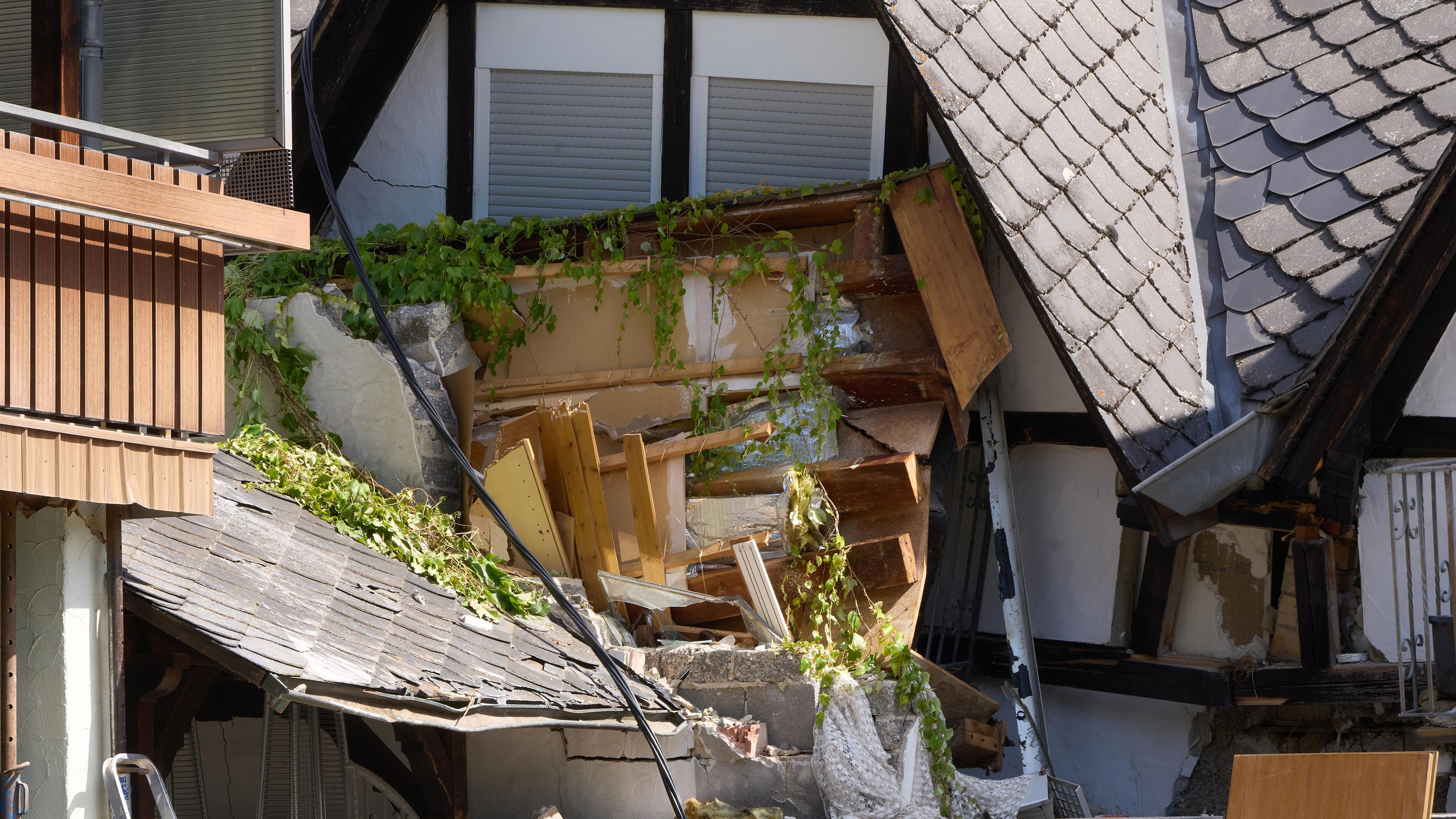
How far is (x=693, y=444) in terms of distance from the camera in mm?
7781

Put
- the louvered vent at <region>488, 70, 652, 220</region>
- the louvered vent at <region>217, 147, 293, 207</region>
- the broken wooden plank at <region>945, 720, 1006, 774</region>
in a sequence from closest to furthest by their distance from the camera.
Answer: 1. the louvered vent at <region>217, 147, 293, 207</region>
2. the broken wooden plank at <region>945, 720, 1006, 774</region>
3. the louvered vent at <region>488, 70, 652, 220</region>

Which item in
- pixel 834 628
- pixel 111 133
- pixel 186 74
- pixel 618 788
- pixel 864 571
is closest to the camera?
pixel 111 133

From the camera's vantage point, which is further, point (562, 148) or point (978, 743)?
point (562, 148)

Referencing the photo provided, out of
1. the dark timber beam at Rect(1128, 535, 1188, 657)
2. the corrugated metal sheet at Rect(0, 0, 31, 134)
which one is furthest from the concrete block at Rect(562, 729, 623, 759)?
the corrugated metal sheet at Rect(0, 0, 31, 134)

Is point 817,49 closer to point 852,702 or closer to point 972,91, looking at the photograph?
point 972,91

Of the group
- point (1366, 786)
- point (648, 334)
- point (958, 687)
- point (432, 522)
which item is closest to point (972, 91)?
point (648, 334)

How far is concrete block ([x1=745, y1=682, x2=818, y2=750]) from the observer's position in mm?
6555

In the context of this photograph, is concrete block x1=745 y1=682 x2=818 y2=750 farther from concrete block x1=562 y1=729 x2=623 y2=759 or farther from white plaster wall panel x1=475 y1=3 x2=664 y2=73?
white plaster wall panel x1=475 y1=3 x2=664 y2=73

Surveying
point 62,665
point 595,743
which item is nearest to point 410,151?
point 595,743

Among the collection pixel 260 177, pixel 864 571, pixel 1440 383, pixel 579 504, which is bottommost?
pixel 864 571

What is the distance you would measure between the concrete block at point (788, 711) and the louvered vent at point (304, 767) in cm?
197

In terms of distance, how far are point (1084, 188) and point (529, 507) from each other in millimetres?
3533

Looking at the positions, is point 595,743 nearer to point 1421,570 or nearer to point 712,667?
point 712,667

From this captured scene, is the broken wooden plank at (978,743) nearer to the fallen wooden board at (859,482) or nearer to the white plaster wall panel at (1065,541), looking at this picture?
the white plaster wall panel at (1065,541)
